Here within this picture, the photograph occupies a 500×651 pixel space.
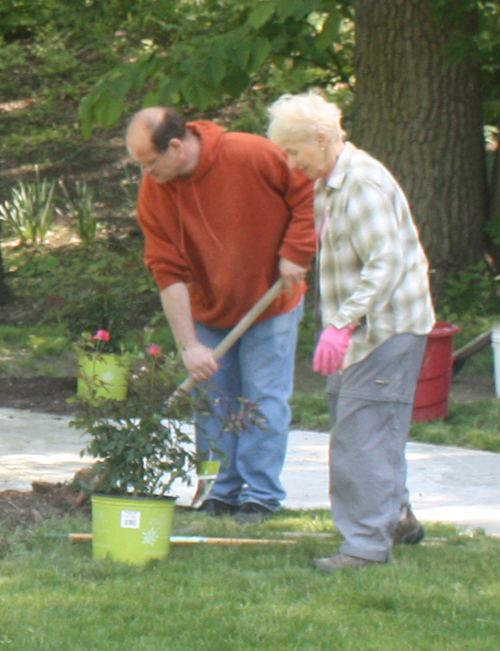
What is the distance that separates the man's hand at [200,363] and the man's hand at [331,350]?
0.77 meters

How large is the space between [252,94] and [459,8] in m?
5.72

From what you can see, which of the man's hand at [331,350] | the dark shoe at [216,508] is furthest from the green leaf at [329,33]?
the man's hand at [331,350]

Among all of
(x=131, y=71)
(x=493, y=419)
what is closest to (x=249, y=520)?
(x=493, y=419)

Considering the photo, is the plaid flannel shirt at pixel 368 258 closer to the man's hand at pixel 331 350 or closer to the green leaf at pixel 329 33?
the man's hand at pixel 331 350

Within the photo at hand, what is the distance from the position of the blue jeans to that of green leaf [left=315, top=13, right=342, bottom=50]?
11.4 feet

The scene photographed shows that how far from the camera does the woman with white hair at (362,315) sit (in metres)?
3.46

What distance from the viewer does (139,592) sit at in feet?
11.6

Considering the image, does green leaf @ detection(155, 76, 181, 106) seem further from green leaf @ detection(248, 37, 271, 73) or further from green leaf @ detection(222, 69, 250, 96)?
green leaf @ detection(248, 37, 271, 73)

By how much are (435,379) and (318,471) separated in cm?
135

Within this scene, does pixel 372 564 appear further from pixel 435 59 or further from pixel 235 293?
pixel 435 59

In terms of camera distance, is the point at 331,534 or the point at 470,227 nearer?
the point at 331,534

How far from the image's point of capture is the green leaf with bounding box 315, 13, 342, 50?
7.56 meters

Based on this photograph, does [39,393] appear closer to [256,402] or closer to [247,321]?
[256,402]

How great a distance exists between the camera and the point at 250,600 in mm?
3471
